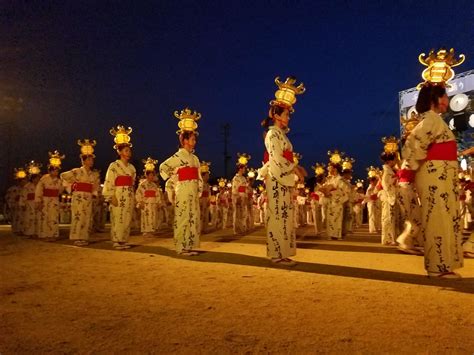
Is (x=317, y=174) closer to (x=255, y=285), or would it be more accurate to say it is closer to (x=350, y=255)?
(x=350, y=255)

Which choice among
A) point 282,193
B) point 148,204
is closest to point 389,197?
point 282,193

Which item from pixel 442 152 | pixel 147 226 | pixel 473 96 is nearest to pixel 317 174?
pixel 147 226

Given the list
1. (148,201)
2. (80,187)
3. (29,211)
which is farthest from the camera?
(148,201)

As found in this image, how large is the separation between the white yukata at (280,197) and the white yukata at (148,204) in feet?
27.7

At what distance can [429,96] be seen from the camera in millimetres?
5121

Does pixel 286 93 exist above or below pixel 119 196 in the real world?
above

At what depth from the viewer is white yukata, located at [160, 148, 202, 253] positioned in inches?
302

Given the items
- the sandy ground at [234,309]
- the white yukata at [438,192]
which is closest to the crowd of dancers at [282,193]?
the white yukata at [438,192]

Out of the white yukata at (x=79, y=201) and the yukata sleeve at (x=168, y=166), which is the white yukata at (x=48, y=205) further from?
the yukata sleeve at (x=168, y=166)

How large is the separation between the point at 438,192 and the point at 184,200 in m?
4.44

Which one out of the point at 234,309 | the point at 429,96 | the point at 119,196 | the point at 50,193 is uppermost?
the point at 429,96

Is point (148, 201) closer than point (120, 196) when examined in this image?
No

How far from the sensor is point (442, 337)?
108 inches

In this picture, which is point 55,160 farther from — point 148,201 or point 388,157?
point 388,157
